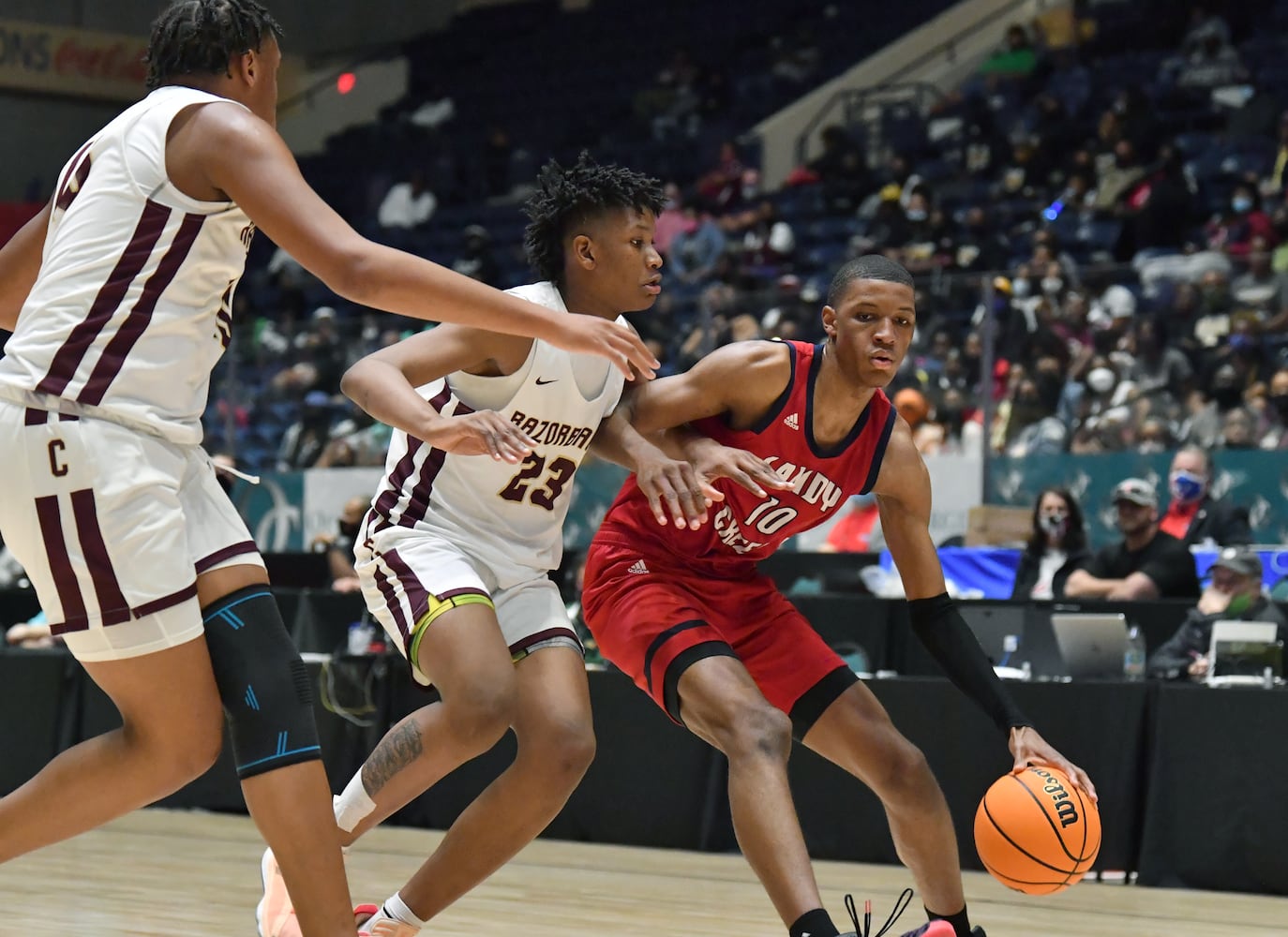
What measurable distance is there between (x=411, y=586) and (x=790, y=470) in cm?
107

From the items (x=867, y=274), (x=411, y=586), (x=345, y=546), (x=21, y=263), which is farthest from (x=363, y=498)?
(x=21, y=263)

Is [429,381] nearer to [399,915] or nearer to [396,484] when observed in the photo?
[396,484]

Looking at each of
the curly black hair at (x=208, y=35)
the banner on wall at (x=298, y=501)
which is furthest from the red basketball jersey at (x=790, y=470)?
the banner on wall at (x=298, y=501)

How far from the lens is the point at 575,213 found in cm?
484

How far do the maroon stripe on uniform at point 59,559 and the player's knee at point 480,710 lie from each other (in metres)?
1.13

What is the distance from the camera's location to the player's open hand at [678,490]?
406 centimetres

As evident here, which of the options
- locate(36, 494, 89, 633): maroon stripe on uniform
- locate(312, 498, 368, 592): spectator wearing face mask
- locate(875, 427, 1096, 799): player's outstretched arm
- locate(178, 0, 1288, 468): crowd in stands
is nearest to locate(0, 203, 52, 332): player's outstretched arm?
locate(36, 494, 89, 633): maroon stripe on uniform

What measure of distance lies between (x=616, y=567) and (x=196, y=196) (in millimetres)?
2008

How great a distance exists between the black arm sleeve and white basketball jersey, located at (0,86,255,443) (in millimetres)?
2184

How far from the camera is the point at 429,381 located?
4371 millimetres

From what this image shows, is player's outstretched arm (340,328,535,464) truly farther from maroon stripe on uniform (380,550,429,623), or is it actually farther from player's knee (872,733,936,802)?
player's knee (872,733,936,802)

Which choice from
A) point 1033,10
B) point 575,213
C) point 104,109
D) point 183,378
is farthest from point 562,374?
point 104,109

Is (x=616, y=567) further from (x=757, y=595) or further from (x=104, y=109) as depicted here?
(x=104, y=109)

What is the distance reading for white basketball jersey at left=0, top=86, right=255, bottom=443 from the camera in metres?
3.34
